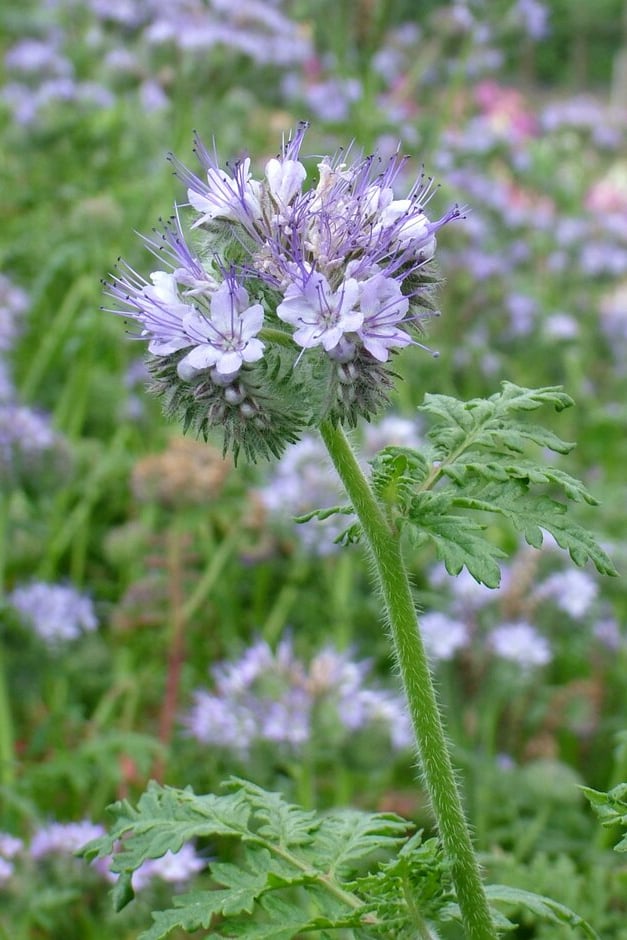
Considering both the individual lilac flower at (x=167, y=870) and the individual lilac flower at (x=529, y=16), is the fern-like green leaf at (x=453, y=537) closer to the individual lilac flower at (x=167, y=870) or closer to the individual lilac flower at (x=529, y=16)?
the individual lilac flower at (x=167, y=870)

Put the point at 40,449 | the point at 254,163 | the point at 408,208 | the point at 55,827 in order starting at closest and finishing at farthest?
the point at 408,208, the point at 55,827, the point at 40,449, the point at 254,163

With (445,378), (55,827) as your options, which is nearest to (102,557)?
(445,378)

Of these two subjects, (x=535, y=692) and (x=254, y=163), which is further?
(x=254, y=163)

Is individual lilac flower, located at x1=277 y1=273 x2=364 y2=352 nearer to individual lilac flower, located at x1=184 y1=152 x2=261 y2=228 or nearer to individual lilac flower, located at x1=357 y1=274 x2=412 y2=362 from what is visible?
individual lilac flower, located at x1=357 y1=274 x2=412 y2=362

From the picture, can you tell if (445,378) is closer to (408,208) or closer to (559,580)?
(559,580)

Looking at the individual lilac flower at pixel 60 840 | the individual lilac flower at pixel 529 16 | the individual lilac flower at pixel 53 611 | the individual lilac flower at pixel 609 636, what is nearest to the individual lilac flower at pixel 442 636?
the individual lilac flower at pixel 609 636

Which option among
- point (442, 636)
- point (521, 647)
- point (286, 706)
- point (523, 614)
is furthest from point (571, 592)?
point (286, 706)

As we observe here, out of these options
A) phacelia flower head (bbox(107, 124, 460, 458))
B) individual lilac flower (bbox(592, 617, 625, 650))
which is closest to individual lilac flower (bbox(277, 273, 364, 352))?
phacelia flower head (bbox(107, 124, 460, 458))
